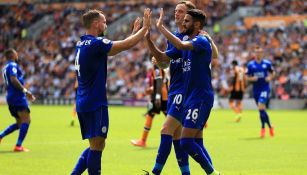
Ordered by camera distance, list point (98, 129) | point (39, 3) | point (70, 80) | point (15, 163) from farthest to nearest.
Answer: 1. point (39, 3)
2. point (70, 80)
3. point (15, 163)
4. point (98, 129)

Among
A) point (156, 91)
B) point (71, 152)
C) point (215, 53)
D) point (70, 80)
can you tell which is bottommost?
point (70, 80)

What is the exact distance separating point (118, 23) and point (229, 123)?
88.9ft

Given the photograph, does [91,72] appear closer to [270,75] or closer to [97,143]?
[97,143]

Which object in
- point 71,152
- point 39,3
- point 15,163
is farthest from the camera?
point 39,3

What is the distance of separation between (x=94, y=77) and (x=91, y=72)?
9cm

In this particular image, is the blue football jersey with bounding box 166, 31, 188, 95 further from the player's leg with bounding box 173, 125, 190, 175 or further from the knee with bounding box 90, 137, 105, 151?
the knee with bounding box 90, 137, 105, 151

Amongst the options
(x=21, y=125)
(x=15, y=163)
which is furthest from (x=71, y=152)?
(x=15, y=163)

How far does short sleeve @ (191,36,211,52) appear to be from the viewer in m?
10.6

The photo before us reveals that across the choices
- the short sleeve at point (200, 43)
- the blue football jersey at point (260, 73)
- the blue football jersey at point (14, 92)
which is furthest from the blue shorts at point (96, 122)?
the blue football jersey at point (260, 73)

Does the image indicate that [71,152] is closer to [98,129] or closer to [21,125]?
[21,125]

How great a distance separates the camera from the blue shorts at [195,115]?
35.6 ft

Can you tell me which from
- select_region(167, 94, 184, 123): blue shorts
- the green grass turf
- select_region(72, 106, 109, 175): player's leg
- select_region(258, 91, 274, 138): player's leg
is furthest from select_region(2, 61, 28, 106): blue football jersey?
select_region(72, 106, 109, 175): player's leg

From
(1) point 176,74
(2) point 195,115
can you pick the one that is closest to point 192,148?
(2) point 195,115

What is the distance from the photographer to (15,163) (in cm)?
1480
